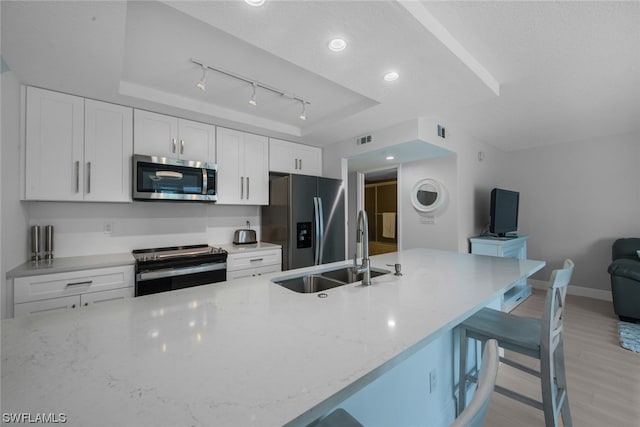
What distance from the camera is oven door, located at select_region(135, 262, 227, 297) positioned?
7.42 ft

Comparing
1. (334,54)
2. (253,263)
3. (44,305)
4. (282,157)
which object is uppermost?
(334,54)

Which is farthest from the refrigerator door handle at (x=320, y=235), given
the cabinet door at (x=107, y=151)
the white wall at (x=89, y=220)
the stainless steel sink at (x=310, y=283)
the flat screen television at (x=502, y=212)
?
the flat screen television at (x=502, y=212)

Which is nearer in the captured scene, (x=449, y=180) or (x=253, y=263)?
(x=253, y=263)

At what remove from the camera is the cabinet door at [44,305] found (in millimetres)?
Result: 1830

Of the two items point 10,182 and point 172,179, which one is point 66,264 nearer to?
point 10,182

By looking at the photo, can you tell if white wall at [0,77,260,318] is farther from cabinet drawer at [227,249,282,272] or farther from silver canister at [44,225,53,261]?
cabinet drawer at [227,249,282,272]

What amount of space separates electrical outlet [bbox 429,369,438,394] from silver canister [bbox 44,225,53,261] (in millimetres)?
3090

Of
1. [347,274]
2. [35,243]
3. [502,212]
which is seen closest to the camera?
[347,274]

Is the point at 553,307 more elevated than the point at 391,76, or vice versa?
the point at 391,76

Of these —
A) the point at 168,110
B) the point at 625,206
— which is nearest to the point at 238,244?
the point at 168,110

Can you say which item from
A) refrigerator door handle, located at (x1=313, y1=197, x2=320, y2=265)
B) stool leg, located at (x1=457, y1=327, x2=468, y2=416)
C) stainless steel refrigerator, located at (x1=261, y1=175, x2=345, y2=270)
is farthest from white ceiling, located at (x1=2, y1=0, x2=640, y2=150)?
stool leg, located at (x1=457, y1=327, x2=468, y2=416)

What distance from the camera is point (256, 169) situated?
11.0 ft

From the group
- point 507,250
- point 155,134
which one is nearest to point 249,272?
point 155,134

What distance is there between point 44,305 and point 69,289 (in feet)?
0.53
